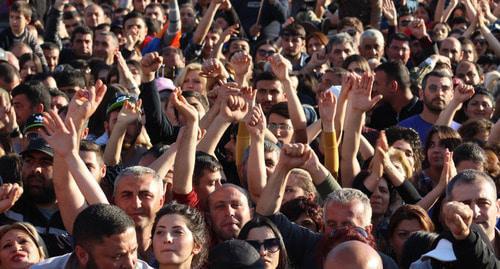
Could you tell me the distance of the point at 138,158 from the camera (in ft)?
31.0

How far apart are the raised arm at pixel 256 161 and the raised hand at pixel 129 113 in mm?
1128

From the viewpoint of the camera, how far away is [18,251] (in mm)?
7301

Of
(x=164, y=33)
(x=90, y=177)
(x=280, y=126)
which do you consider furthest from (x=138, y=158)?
(x=164, y=33)

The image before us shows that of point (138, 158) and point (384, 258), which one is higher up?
point (384, 258)

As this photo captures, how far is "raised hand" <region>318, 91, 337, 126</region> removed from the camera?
9.12m

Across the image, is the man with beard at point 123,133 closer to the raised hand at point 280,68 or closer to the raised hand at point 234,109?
the raised hand at point 234,109

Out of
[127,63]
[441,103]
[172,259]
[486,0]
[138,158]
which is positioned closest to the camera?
[172,259]

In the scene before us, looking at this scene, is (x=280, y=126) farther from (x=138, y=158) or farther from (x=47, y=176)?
(x=47, y=176)

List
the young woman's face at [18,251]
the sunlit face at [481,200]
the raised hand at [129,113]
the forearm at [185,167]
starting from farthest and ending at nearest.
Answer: the raised hand at [129,113]
the forearm at [185,167]
the sunlit face at [481,200]
the young woman's face at [18,251]

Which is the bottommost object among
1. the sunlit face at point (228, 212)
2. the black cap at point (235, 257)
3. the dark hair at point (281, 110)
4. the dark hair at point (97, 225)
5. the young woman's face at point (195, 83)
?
the young woman's face at point (195, 83)

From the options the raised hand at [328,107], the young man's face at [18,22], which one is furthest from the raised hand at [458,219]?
the young man's face at [18,22]

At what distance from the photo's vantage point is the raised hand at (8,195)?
7559 mm

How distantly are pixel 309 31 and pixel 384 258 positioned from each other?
8242 mm

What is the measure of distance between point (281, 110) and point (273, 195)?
2141 mm
